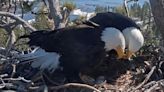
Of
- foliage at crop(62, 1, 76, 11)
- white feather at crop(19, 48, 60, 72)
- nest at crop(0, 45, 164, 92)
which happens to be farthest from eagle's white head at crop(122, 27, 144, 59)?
foliage at crop(62, 1, 76, 11)

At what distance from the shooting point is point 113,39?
4.23m

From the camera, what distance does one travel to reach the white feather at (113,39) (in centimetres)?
422

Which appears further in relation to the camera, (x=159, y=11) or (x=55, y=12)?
(x=55, y=12)

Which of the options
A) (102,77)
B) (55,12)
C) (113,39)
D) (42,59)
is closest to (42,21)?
(55,12)

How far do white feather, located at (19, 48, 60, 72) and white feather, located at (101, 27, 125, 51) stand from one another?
1.28 ft

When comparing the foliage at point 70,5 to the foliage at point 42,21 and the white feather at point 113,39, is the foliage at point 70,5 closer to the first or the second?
the foliage at point 42,21

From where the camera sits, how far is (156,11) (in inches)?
169

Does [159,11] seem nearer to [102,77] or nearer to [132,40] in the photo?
[132,40]

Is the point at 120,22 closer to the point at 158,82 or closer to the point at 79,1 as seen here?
the point at 158,82

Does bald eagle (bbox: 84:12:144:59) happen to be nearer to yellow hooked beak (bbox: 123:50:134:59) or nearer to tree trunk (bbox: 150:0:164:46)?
yellow hooked beak (bbox: 123:50:134:59)

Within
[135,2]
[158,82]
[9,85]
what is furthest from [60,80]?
[135,2]

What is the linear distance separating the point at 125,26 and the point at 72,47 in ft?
1.39

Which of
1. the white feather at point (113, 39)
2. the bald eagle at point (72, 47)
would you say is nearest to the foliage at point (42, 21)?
the bald eagle at point (72, 47)

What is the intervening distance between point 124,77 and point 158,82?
341mm
